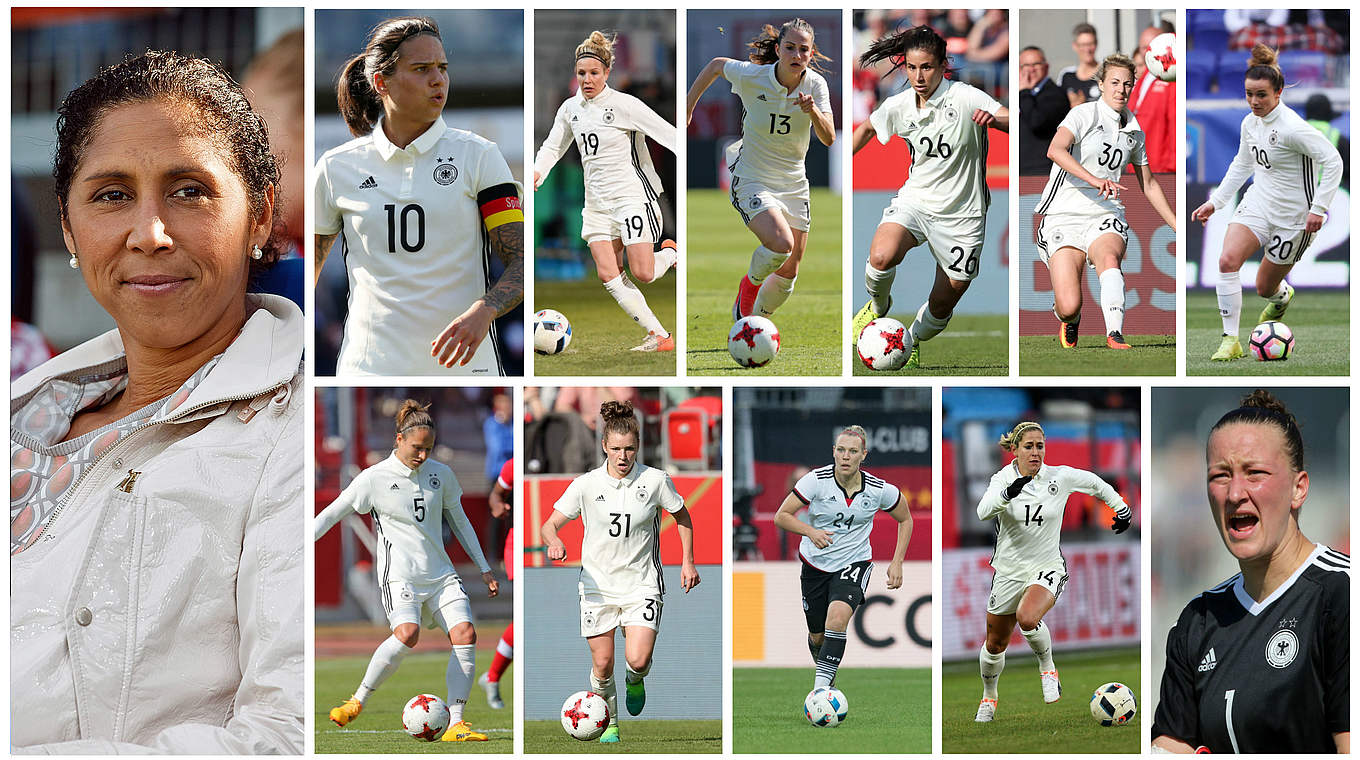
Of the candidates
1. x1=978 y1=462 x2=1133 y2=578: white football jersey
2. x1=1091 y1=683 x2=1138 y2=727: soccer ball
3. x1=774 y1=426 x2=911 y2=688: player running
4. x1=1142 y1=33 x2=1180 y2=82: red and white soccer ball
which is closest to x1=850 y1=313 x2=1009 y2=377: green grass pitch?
x1=774 y1=426 x2=911 y2=688: player running

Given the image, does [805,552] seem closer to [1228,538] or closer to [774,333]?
[774,333]

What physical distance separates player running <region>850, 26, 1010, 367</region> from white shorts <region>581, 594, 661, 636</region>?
179 cm

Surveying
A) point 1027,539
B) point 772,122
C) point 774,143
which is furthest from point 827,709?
point 772,122

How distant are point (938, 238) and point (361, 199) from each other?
9.92 ft

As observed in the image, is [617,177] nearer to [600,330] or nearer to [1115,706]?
[600,330]

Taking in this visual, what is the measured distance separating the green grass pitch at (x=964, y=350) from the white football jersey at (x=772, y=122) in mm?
1001

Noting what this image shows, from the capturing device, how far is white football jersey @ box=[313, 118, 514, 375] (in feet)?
22.0

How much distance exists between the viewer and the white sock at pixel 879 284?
705cm

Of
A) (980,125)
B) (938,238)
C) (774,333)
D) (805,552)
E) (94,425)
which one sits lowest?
(805,552)

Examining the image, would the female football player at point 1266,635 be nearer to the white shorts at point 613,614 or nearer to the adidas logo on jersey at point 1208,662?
the adidas logo on jersey at point 1208,662

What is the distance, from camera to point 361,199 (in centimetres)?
677

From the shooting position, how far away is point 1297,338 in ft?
23.2

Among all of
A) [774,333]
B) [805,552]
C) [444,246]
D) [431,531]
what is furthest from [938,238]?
[431,531]

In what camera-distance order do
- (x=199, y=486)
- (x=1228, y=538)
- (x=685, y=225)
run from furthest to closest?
(x=685, y=225)
(x=1228, y=538)
(x=199, y=486)
